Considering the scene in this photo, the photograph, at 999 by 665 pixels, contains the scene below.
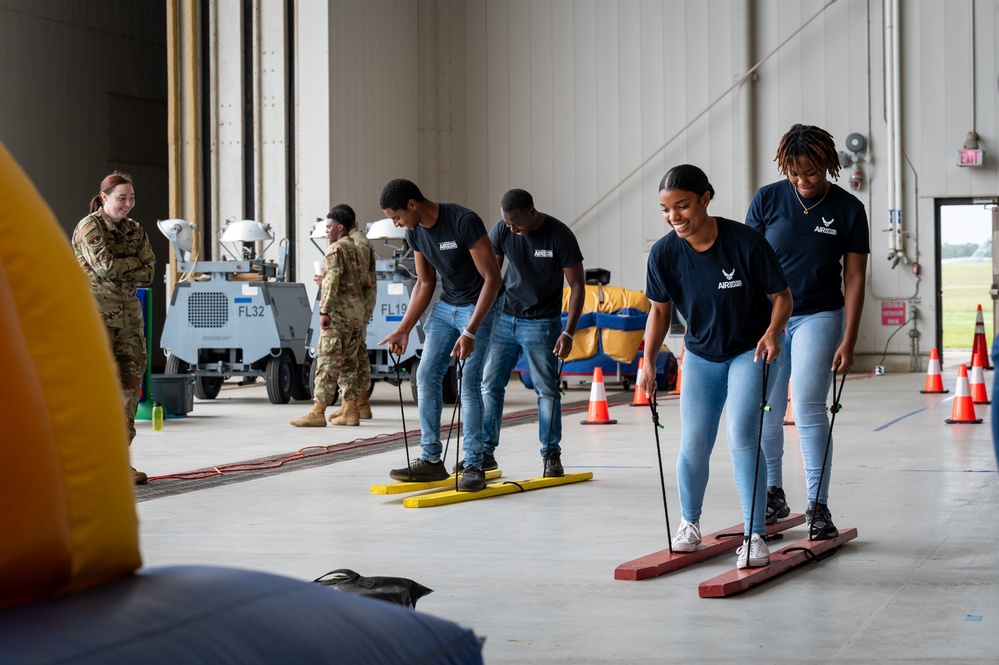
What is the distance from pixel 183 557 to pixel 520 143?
1755 cm

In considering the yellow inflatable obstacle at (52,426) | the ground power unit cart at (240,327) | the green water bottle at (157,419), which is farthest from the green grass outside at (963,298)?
the yellow inflatable obstacle at (52,426)

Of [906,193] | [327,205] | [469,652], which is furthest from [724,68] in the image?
[469,652]

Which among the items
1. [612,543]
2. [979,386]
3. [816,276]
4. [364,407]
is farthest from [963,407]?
[612,543]

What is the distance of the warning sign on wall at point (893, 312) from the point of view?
66.2 ft

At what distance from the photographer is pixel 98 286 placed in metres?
7.93

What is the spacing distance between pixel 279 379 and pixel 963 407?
7.59 meters

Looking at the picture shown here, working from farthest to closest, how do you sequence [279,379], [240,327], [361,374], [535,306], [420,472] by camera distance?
1. [279,379]
2. [240,327]
3. [361,374]
4. [535,306]
5. [420,472]

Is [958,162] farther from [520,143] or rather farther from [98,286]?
[98,286]

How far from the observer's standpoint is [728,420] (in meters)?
5.14

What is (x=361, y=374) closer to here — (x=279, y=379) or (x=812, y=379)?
(x=279, y=379)

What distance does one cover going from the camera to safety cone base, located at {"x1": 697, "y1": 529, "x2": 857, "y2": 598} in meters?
4.68

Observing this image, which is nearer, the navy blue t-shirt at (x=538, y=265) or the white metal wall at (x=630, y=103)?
the navy blue t-shirt at (x=538, y=265)

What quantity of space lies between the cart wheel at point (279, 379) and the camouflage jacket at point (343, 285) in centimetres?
326

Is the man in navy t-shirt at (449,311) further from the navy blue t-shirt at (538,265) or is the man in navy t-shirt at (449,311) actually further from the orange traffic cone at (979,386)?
the orange traffic cone at (979,386)
